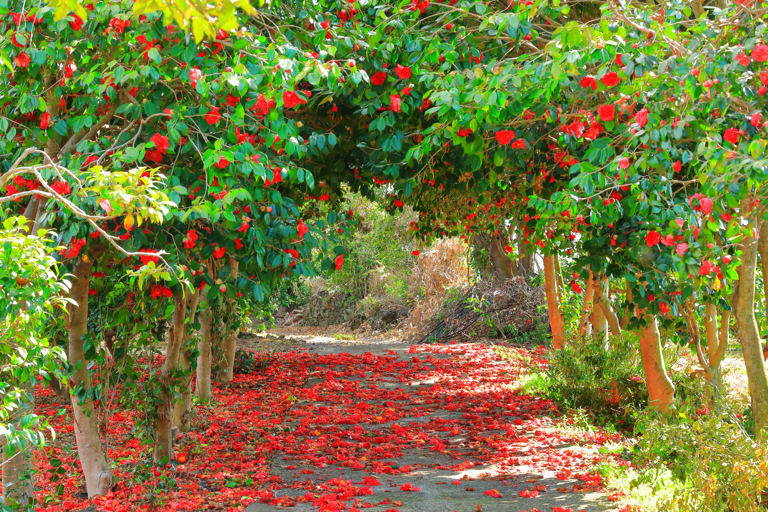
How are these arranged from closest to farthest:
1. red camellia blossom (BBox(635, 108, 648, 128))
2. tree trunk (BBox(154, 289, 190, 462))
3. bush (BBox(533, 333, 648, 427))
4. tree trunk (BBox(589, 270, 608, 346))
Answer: red camellia blossom (BBox(635, 108, 648, 128)) → tree trunk (BBox(154, 289, 190, 462)) → bush (BBox(533, 333, 648, 427)) → tree trunk (BBox(589, 270, 608, 346))

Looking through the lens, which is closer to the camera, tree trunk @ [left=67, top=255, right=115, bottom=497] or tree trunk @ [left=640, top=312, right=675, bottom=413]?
tree trunk @ [left=67, top=255, right=115, bottom=497]

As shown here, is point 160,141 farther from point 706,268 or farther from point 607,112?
point 706,268

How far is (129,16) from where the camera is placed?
3.54 metres

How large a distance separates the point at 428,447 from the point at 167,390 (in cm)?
251

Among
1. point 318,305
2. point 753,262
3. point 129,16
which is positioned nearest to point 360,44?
point 129,16

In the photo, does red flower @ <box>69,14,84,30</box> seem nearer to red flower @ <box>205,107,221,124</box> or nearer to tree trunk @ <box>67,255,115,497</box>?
red flower @ <box>205,107,221,124</box>

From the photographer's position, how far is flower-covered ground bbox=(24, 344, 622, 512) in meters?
4.43

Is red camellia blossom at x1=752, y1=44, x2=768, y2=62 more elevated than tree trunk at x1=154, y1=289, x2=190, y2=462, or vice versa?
red camellia blossom at x1=752, y1=44, x2=768, y2=62

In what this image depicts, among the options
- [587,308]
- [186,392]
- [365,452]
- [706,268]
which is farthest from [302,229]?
[587,308]

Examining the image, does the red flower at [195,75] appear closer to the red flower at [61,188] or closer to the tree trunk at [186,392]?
the red flower at [61,188]

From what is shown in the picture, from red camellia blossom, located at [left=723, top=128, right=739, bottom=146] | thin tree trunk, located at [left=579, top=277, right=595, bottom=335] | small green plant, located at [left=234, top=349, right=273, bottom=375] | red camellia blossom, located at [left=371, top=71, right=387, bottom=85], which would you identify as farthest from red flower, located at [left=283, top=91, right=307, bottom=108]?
small green plant, located at [left=234, top=349, right=273, bottom=375]

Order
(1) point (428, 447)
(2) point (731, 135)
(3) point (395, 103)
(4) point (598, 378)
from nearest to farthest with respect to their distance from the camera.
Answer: (2) point (731, 135)
(3) point (395, 103)
(1) point (428, 447)
(4) point (598, 378)

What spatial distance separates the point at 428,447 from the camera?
5.81 metres

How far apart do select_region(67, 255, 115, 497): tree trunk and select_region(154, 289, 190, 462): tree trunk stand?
0.45m
